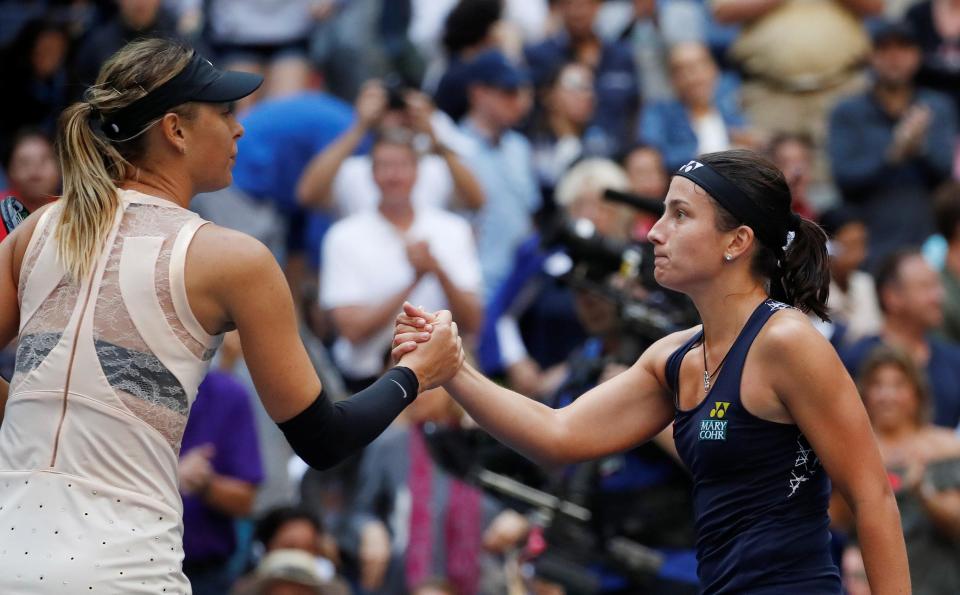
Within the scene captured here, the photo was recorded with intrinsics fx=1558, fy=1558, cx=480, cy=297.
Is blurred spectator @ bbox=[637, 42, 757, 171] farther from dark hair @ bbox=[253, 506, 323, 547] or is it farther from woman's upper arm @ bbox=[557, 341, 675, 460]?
woman's upper arm @ bbox=[557, 341, 675, 460]

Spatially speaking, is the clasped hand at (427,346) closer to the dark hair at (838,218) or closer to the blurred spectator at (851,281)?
the blurred spectator at (851,281)

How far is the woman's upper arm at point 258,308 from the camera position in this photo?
11.9 feet

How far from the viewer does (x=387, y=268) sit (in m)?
8.38

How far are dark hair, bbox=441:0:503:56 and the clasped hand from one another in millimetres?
6337

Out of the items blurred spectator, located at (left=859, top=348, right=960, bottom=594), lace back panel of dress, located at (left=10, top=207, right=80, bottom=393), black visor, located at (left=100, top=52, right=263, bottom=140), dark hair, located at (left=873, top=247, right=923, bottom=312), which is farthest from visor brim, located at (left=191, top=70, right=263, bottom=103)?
dark hair, located at (left=873, top=247, right=923, bottom=312)

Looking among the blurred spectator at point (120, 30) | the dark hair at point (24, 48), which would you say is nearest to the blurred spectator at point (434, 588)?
the blurred spectator at point (120, 30)

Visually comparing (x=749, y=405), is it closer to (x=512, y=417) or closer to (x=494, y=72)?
(x=512, y=417)

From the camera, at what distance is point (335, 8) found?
1060 cm

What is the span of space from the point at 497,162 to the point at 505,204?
0.30m

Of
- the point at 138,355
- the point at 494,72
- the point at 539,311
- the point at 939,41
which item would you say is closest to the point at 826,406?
the point at 138,355

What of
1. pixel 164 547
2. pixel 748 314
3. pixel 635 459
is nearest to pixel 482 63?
pixel 635 459

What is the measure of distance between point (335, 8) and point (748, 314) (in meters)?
7.03

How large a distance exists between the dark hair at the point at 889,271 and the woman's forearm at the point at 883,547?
4.93 m

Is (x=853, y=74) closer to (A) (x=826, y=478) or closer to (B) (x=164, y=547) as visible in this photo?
(A) (x=826, y=478)
